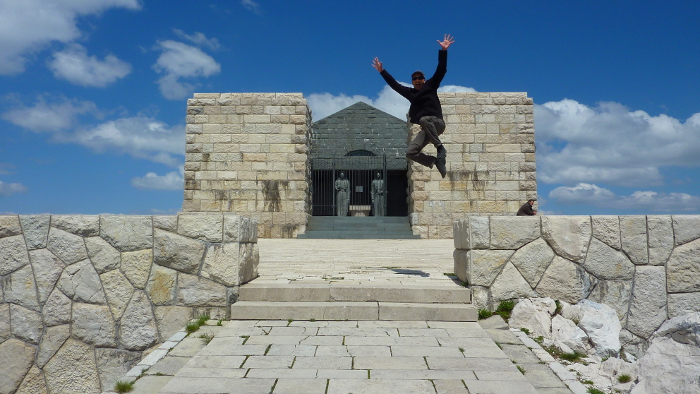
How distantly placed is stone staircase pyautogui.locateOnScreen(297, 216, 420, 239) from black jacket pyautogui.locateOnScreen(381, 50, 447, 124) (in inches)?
298

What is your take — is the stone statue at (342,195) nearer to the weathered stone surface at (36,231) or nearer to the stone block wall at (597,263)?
the stone block wall at (597,263)

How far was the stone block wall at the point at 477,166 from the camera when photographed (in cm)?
1330

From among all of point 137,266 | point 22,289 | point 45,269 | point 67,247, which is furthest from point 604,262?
point 22,289

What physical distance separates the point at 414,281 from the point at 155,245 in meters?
2.80

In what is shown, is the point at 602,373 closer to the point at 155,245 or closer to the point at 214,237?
the point at 214,237

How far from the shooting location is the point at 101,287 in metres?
4.81

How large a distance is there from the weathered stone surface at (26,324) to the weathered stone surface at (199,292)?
5.52ft

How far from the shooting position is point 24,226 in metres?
4.96

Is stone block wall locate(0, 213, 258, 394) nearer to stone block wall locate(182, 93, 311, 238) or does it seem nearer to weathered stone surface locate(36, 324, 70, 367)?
weathered stone surface locate(36, 324, 70, 367)

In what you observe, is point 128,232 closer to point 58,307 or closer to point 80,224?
point 80,224

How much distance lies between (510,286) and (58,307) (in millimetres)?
4793

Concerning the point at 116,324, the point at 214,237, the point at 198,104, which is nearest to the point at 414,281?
the point at 214,237

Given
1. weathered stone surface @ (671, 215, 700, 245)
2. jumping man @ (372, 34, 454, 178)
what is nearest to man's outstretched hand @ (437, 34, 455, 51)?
jumping man @ (372, 34, 454, 178)

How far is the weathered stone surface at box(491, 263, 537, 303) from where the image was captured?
473 cm
